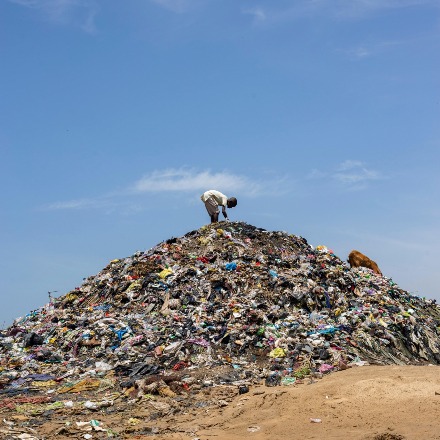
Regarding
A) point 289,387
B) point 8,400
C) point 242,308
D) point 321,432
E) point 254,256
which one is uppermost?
point 254,256

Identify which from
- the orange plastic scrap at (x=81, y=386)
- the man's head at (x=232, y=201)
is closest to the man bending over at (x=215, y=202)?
the man's head at (x=232, y=201)

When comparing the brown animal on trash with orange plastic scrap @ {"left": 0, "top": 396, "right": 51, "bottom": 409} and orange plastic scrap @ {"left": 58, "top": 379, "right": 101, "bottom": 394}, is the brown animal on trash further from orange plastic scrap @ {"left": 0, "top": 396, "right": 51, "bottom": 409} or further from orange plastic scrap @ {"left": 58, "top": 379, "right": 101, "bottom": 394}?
orange plastic scrap @ {"left": 0, "top": 396, "right": 51, "bottom": 409}

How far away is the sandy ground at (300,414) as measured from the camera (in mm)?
8008

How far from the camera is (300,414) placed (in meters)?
8.70

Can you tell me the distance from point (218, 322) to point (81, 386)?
11.9ft

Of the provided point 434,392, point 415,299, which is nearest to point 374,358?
point 434,392

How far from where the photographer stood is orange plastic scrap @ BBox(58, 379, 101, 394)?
1052 centimetres

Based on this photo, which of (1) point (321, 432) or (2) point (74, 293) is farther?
(2) point (74, 293)

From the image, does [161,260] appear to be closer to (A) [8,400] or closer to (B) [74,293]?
(B) [74,293]

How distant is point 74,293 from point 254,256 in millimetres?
5175

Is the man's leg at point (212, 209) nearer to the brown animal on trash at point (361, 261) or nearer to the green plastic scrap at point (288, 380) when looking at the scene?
the brown animal on trash at point (361, 261)

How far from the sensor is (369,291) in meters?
15.9

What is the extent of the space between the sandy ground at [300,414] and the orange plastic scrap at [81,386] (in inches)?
49.6

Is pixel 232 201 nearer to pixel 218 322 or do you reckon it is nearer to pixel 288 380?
pixel 218 322
